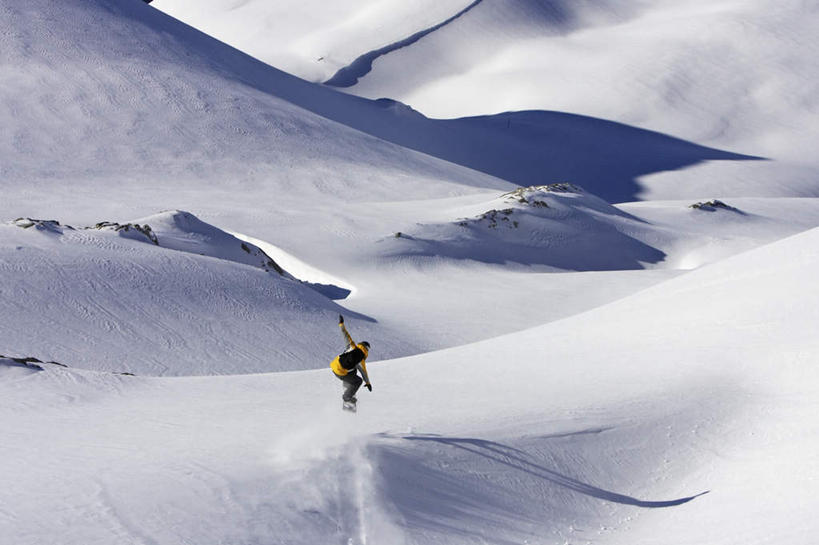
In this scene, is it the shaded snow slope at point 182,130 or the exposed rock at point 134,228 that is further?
the shaded snow slope at point 182,130

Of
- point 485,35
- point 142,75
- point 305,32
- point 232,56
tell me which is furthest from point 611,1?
point 142,75

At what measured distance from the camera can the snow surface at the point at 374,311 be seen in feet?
26.7

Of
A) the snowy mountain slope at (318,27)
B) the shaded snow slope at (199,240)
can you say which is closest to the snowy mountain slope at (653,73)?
the snowy mountain slope at (318,27)

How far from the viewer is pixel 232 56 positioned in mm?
50250

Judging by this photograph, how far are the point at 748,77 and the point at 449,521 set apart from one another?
208 ft

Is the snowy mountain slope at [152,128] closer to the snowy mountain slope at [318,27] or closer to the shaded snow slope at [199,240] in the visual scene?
the shaded snow slope at [199,240]

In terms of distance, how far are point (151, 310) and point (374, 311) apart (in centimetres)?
594

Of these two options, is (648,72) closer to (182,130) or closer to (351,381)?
(182,130)

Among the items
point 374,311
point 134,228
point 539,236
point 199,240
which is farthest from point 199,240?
point 539,236

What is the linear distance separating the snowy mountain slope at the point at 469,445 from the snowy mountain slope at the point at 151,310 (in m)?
5.10

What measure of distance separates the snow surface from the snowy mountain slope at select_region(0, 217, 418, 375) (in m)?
0.07

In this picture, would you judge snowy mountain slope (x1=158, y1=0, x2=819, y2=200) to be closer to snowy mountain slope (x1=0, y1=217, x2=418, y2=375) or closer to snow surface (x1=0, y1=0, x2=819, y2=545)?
snow surface (x1=0, y1=0, x2=819, y2=545)

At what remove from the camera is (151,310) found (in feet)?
60.8

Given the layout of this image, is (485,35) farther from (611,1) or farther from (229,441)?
(229,441)
